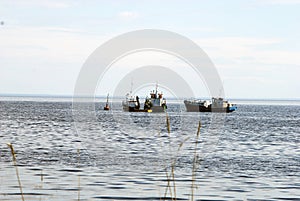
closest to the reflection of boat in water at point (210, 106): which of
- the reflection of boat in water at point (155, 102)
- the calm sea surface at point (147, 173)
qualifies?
the reflection of boat in water at point (155, 102)

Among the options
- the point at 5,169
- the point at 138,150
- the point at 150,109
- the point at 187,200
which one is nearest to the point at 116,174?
the point at 5,169

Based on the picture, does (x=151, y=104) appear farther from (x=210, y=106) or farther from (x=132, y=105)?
(x=210, y=106)

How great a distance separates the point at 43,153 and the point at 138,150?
7980 millimetres

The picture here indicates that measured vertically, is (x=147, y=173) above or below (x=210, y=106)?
below

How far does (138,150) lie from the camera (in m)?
45.1

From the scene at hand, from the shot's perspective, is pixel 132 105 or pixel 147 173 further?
pixel 132 105

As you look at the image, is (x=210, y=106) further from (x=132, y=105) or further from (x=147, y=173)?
(x=147, y=173)

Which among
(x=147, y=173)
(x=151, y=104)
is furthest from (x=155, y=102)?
(x=147, y=173)

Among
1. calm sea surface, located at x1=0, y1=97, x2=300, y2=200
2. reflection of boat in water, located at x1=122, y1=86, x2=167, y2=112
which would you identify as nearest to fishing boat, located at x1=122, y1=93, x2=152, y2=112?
reflection of boat in water, located at x1=122, y1=86, x2=167, y2=112

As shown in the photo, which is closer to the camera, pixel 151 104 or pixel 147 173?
pixel 147 173

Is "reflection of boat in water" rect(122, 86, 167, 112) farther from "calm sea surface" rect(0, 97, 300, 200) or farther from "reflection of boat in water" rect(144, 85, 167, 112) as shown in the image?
"calm sea surface" rect(0, 97, 300, 200)

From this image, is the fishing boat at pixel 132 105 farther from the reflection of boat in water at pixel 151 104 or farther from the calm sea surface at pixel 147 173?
the calm sea surface at pixel 147 173

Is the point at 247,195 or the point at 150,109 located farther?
the point at 150,109

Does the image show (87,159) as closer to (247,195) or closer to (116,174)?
(116,174)
